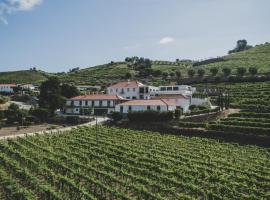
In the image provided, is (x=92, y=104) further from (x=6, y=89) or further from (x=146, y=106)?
(x=6, y=89)

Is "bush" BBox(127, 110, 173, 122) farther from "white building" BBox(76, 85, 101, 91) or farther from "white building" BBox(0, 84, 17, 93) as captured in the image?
"white building" BBox(0, 84, 17, 93)

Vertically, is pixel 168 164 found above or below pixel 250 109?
below

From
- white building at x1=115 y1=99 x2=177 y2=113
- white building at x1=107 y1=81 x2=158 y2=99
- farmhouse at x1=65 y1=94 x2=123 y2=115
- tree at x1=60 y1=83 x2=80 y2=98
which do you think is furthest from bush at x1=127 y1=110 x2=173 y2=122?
tree at x1=60 y1=83 x2=80 y2=98

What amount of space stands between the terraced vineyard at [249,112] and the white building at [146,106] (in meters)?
12.6

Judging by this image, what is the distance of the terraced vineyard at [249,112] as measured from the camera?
56.5 meters

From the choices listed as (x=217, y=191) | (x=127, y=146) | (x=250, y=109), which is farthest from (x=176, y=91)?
(x=217, y=191)

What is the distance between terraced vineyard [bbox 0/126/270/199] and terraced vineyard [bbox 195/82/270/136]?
5.07 m

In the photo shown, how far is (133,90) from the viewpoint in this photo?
93.8m

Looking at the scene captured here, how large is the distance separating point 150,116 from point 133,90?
81.0 ft

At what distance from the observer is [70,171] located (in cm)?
3812

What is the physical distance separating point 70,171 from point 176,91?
57.2 m

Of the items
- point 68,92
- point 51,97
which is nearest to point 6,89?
point 68,92

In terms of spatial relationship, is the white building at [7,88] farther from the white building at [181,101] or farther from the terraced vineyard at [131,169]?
the terraced vineyard at [131,169]

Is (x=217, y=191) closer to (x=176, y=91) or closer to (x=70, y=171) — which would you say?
(x=70, y=171)
